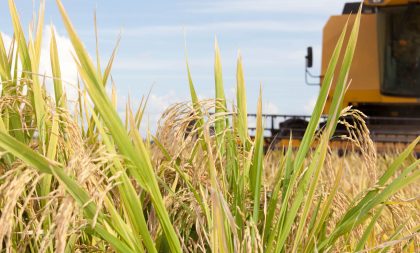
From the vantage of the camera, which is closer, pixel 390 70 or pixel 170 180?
pixel 170 180

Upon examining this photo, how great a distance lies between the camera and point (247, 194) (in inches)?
87.1

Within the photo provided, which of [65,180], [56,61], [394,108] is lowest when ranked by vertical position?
[394,108]

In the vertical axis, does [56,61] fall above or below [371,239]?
above

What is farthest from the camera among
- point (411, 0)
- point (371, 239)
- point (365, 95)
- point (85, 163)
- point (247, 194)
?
point (365, 95)

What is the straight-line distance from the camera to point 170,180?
233 cm

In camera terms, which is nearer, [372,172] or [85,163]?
[85,163]

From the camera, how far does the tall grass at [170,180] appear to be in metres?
1.84

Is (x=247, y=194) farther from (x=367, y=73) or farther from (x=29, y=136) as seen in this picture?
(x=367, y=73)

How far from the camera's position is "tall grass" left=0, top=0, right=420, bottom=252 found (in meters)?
1.84

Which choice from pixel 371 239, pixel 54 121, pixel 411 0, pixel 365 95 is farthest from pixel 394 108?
pixel 54 121

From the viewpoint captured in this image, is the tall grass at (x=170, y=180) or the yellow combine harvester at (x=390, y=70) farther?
the yellow combine harvester at (x=390, y=70)

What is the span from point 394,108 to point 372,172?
1046 centimetres

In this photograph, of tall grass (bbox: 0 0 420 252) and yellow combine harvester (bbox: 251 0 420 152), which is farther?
yellow combine harvester (bbox: 251 0 420 152)

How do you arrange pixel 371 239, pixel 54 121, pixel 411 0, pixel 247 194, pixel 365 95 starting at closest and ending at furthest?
pixel 54 121 < pixel 247 194 < pixel 371 239 < pixel 411 0 < pixel 365 95
